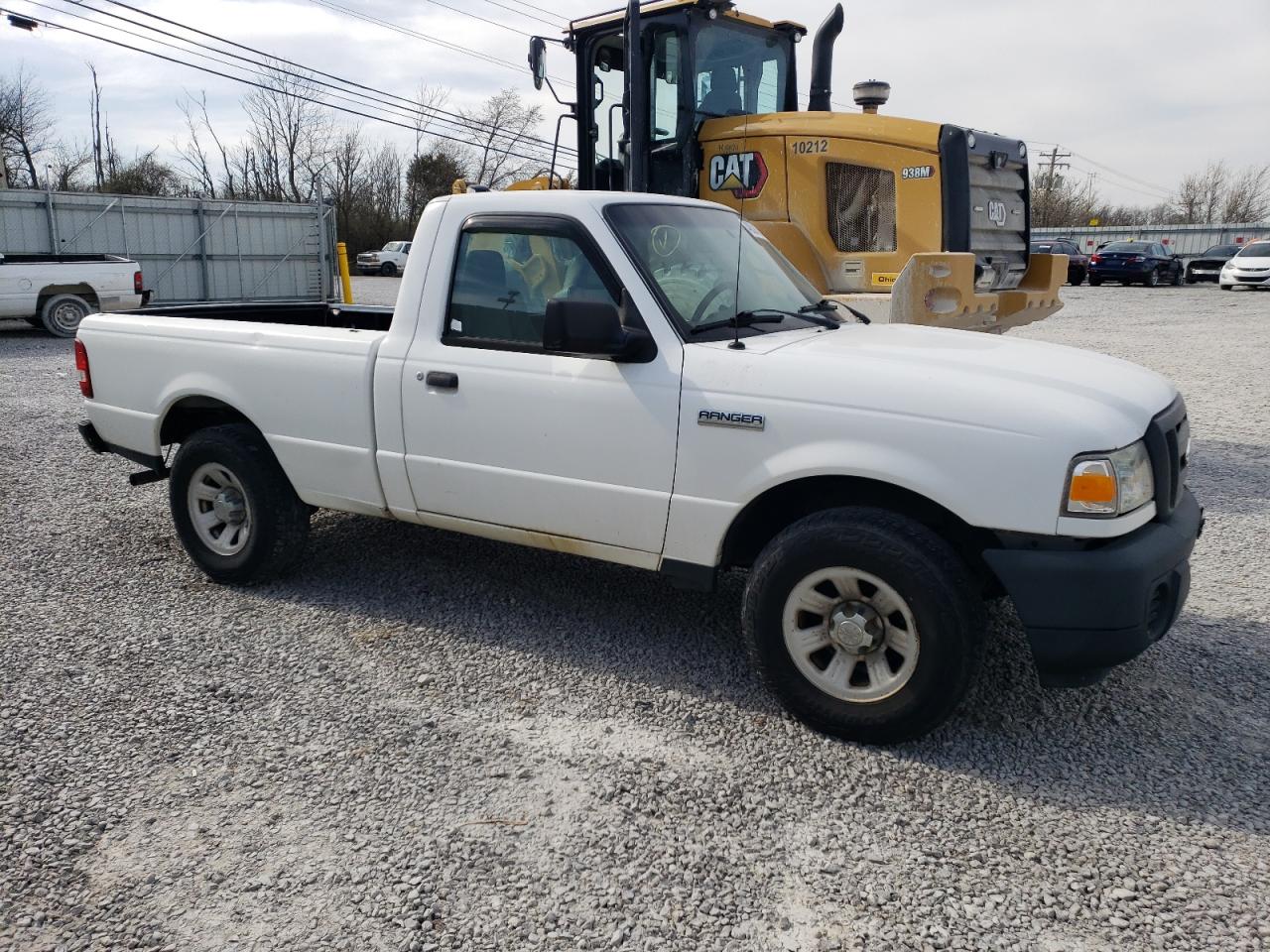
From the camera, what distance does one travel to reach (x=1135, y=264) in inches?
1351

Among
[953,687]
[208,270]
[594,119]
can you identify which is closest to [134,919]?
[953,687]

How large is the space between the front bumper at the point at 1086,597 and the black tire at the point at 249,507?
11.1 feet

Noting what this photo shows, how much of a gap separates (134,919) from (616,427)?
223cm

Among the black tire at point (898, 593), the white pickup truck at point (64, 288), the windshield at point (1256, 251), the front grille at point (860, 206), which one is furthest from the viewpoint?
the windshield at point (1256, 251)

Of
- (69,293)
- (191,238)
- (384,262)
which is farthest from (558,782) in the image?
(384,262)

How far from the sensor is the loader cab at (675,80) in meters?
8.04

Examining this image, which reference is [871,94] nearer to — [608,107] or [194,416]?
[608,107]

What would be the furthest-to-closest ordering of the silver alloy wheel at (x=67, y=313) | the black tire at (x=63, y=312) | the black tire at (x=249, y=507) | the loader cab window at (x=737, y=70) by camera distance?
the silver alloy wheel at (x=67, y=313), the black tire at (x=63, y=312), the loader cab window at (x=737, y=70), the black tire at (x=249, y=507)

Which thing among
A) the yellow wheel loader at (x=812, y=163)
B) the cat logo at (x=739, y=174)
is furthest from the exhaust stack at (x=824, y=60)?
the cat logo at (x=739, y=174)

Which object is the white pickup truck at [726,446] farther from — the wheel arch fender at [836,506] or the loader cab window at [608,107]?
the loader cab window at [608,107]

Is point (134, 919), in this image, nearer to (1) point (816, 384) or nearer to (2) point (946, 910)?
(2) point (946, 910)

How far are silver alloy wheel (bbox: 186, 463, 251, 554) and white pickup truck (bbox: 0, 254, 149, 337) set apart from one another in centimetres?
1387

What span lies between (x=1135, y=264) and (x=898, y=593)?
3576 centimetres

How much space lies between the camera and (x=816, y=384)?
3.54 metres
